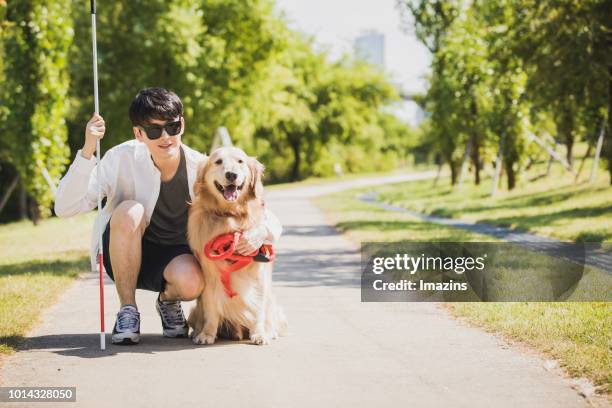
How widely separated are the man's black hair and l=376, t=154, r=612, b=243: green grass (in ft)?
25.8

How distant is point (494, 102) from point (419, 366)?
827 inches

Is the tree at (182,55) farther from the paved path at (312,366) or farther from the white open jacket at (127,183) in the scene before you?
the white open jacket at (127,183)

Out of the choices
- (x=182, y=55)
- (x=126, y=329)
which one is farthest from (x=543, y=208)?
(x=126, y=329)

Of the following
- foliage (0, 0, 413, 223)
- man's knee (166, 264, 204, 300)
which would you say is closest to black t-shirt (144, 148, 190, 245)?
man's knee (166, 264, 204, 300)

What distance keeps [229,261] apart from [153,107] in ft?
4.15

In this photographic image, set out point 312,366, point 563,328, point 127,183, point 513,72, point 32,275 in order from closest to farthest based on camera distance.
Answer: point 312,366 → point 563,328 → point 127,183 → point 32,275 → point 513,72

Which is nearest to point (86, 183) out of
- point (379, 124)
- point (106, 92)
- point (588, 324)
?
point (588, 324)

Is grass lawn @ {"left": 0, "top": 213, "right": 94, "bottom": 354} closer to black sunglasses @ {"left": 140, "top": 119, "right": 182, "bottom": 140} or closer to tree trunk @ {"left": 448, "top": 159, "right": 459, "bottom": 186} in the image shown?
black sunglasses @ {"left": 140, "top": 119, "right": 182, "bottom": 140}

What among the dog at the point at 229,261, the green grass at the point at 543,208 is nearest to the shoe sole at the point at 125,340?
the dog at the point at 229,261

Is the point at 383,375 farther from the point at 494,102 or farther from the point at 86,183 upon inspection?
the point at 494,102

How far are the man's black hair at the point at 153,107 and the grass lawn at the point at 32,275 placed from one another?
1.87m

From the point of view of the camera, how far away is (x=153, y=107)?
5.98 m

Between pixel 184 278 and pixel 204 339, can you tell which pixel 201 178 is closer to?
pixel 184 278

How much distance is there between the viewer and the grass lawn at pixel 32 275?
6.63 m
